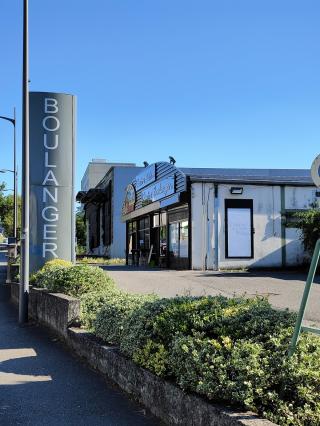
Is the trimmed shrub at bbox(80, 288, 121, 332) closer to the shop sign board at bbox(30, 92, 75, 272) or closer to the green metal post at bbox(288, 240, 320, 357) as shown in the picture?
the green metal post at bbox(288, 240, 320, 357)

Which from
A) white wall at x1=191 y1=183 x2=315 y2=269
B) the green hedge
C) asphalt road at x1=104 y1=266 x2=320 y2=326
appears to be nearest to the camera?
the green hedge

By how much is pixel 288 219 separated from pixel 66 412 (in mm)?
19173

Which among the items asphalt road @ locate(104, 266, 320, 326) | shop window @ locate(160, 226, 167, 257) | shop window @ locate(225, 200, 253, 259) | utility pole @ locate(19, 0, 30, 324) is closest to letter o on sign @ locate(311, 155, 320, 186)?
asphalt road @ locate(104, 266, 320, 326)

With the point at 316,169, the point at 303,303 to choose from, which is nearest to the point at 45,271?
the point at 303,303

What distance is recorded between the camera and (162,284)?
17.0m

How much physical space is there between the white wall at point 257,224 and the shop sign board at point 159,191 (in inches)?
71.2

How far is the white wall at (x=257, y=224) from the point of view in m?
22.8

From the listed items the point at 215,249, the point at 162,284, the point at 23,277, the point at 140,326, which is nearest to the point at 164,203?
the point at 215,249

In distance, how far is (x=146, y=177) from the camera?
2927 centimetres

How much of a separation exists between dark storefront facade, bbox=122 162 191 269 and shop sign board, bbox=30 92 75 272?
7049 millimetres

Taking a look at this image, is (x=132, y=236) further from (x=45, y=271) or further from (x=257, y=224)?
(x=45, y=271)

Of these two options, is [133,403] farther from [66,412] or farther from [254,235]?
[254,235]

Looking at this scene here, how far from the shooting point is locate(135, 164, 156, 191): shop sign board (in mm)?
27562

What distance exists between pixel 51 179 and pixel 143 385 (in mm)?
11849
